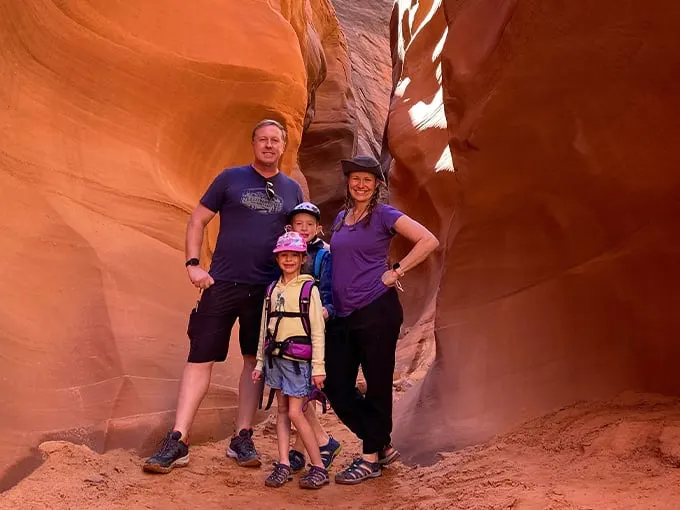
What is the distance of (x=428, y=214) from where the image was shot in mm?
11141

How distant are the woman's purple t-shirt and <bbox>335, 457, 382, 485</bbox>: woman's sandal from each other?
82 cm

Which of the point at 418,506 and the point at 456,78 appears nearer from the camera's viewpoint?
the point at 418,506

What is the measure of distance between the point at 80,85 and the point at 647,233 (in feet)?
12.6

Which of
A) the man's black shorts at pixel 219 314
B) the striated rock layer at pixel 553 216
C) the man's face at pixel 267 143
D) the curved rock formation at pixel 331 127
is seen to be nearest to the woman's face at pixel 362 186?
the man's face at pixel 267 143

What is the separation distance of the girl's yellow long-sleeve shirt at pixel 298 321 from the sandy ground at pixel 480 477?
0.65 m

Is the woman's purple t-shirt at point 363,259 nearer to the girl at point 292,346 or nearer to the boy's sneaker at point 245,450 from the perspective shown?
the girl at point 292,346

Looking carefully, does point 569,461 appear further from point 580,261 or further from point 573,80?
point 573,80

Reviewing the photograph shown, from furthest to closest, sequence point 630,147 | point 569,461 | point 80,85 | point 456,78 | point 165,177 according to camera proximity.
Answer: point 165,177 < point 80,85 < point 456,78 < point 630,147 < point 569,461

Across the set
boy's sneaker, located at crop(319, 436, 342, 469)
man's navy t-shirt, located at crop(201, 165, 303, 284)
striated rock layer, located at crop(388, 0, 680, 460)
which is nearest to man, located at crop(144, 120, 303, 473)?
man's navy t-shirt, located at crop(201, 165, 303, 284)

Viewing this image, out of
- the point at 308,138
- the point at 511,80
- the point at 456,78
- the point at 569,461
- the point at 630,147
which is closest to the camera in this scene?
the point at 569,461

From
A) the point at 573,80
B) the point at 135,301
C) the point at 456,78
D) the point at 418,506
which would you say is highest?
the point at 456,78

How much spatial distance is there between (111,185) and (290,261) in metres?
1.94

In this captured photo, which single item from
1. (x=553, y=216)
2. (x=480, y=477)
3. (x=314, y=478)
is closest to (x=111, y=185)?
(x=314, y=478)

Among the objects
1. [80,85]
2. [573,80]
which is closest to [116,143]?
[80,85]
